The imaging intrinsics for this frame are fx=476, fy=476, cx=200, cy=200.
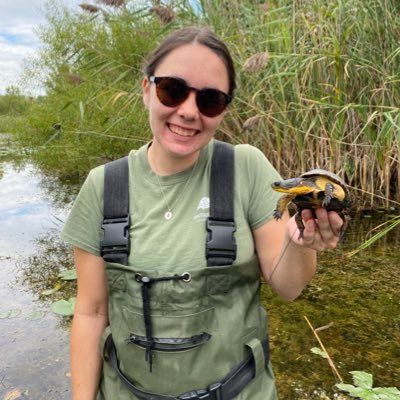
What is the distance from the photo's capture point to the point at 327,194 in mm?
1216

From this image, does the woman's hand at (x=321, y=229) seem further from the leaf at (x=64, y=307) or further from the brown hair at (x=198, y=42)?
the leaf at (x=64, y=307)

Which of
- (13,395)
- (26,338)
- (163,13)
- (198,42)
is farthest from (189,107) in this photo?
(163,13)

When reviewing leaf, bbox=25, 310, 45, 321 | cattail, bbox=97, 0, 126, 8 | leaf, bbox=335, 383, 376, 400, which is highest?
cattail, bbox=97, 0, 126, 8

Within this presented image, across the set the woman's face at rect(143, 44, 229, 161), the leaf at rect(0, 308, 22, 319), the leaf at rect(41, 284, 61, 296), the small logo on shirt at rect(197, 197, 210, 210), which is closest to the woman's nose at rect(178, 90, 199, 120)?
the woman's face at rect(143, 44, 229, 161)

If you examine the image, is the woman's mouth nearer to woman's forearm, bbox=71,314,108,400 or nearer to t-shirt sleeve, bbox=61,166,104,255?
t-shirt sleeve, bbox=61,166,104,255

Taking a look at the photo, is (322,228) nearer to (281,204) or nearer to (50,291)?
(281,204)

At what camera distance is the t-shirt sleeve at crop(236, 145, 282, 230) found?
152 centimetres

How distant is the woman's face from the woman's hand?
0.49 metres

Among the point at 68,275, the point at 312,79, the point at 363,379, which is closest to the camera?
the point at 363,379

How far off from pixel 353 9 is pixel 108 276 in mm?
Answer: 3553

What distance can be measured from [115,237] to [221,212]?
35 cm

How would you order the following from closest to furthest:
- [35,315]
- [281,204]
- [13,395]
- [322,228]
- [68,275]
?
[322,228], [281,204], [13,395], [35,315], [68,275]

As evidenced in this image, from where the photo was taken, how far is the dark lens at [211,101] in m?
1.49

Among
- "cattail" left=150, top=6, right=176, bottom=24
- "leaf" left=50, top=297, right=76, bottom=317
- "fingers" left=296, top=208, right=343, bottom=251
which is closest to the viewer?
"fingers" left=296, top=208, right=343, bottom=251
